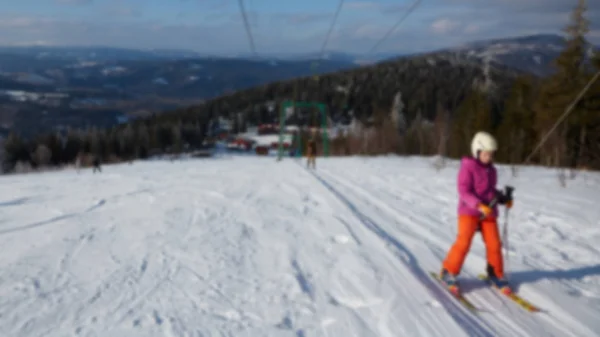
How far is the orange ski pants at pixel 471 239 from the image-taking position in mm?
5422

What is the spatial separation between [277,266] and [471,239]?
2.36m

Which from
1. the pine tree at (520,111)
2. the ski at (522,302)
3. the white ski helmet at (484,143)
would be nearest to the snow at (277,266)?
the ski at (522,302)

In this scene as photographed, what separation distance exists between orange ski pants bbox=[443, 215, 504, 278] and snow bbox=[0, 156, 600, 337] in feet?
1.09

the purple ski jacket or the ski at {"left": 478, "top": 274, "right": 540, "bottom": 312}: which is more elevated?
the purple ski jacket

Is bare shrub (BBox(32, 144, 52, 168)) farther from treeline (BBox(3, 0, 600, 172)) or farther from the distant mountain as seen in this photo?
the distant mountain

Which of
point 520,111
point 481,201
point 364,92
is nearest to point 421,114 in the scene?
point 364,92

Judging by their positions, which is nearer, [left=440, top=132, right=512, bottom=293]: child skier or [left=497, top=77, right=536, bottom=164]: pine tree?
[left=440, top=132, right=512, bottom=293]: child skier

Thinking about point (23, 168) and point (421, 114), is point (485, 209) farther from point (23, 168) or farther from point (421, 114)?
point (421, 114)

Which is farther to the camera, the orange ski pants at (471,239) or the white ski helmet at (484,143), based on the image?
the orange ski pants at (471,239)

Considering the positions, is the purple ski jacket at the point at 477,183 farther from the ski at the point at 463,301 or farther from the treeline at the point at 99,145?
the treeline at the point at 99,145

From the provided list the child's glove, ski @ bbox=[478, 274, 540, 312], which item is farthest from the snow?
the child's glove

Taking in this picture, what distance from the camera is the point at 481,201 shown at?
5.30 metres

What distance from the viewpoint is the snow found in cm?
466

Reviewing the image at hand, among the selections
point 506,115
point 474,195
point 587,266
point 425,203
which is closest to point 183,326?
point 474,195
